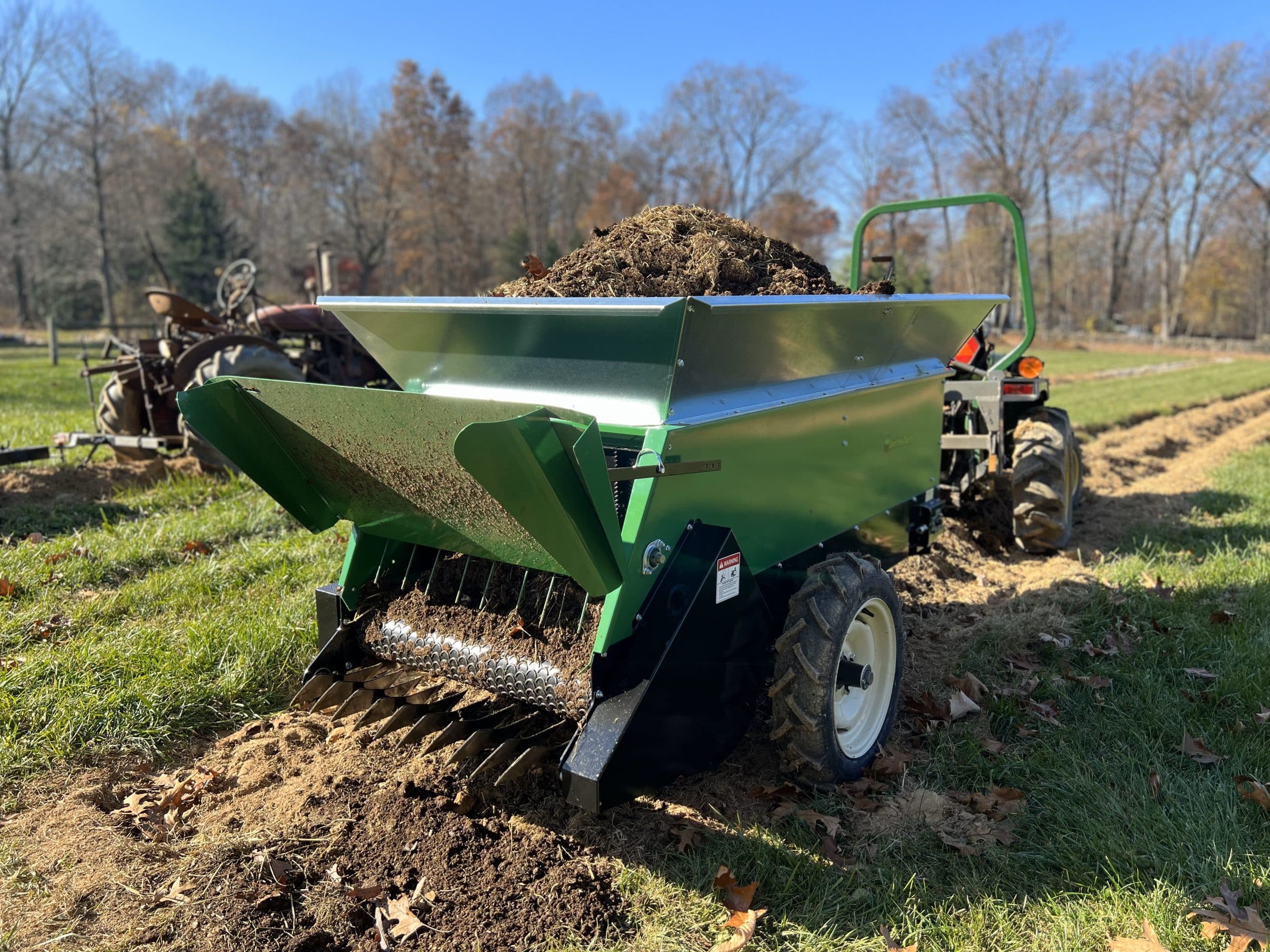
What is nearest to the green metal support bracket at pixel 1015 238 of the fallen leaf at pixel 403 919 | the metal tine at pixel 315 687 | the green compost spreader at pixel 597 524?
the green compost spreader at pixel 597 524

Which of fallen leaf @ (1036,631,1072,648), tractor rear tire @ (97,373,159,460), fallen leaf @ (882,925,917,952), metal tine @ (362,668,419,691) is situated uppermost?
tractor rear tire @ (97,373,159,460)

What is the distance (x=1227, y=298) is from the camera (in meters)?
59.8

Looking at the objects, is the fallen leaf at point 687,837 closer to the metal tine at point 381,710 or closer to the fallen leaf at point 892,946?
the fallen leaf at point 892,946

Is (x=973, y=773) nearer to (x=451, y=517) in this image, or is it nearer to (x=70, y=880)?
(x=451, y=517)

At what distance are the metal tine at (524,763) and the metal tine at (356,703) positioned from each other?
795 millimetres

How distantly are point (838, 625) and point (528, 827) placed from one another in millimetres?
1226

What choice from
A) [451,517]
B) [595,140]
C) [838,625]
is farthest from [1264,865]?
[595,140]

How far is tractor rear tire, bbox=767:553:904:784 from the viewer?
284 cm

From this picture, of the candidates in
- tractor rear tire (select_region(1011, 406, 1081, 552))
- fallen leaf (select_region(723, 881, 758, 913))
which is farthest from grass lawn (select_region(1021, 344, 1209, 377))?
fallen leaf (select_region(723, 881, 758, 913))

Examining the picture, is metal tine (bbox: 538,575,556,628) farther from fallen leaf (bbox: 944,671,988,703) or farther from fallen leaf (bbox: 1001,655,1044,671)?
fallen leaf (bbox: 1001,655,1044,671)

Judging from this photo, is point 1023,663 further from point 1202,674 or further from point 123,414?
point 123,414

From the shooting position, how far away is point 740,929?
244 centimetres

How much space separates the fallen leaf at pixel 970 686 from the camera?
3.84 m

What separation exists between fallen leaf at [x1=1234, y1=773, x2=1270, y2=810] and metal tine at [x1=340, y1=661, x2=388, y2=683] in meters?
3.10
